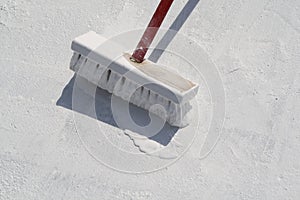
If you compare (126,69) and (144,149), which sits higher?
(126,69)

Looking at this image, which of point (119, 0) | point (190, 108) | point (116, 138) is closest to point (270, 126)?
point (190, 108)

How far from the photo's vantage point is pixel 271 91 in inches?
57.7

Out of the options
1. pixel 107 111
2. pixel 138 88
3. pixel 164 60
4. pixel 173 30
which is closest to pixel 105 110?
pixel 107 111

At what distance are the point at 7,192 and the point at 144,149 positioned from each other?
381 millimetres

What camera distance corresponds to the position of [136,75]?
1.30 m

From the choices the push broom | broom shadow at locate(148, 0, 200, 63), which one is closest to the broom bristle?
the push broom

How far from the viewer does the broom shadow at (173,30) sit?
1504 millimetres

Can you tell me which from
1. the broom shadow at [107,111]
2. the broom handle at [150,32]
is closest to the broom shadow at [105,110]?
the broom shadow at [107,111]

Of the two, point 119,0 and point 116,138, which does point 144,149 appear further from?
point 119,0

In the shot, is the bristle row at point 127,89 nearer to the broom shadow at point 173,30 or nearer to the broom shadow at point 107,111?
the broom shadow at point 107,111

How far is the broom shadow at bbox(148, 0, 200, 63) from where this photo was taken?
1504 mm

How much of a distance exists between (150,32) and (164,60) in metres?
0.13

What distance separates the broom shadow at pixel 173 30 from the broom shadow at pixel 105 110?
0.68ft

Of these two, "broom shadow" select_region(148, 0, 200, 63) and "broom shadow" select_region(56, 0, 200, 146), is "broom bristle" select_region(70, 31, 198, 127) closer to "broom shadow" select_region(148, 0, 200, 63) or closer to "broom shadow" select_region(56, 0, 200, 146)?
"broom shadow" select_region(56, 0, 200, 146)
